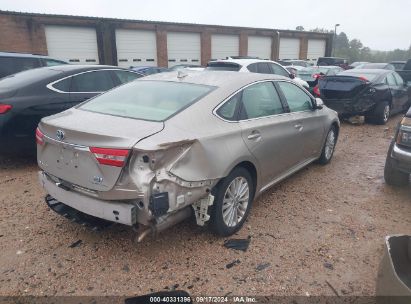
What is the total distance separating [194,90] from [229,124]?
0.52 metres

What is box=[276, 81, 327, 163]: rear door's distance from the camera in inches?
169

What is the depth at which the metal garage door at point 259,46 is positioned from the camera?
96.8 ft

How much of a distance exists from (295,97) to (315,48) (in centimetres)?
3398

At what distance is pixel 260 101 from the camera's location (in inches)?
149

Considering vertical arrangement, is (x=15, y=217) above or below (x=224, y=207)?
below

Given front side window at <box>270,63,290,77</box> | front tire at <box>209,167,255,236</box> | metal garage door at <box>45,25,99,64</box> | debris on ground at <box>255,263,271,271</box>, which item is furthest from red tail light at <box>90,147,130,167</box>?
metal garage door at <box>45,25,99,64</box>

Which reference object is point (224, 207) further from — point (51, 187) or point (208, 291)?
point (51, 187)

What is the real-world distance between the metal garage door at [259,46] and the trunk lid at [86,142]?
A: 92.7 ft

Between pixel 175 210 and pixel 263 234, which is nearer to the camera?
A: pixel 175 210

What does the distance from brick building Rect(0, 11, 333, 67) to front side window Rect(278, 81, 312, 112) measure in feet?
62.1

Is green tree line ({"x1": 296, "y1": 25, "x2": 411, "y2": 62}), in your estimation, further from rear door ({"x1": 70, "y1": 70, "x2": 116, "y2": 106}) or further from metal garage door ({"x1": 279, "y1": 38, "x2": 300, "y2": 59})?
rear door ({"x1": 70, "y1": 70, "x2": 116, "y2": 106})

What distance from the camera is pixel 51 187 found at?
3.09 meters

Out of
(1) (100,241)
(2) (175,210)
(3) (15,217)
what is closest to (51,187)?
(1) (100,241)

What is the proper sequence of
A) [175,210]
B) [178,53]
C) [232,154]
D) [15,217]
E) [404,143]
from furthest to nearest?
[178,53]
[404,143]
[15,217]
[232,154]
[175,210]
